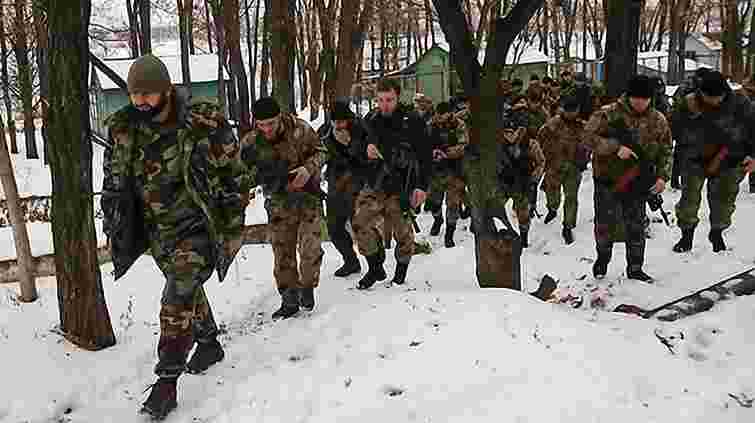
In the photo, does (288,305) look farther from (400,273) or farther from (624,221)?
(624,221)

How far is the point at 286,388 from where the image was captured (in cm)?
426

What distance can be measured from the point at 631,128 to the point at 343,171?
252 centimetres

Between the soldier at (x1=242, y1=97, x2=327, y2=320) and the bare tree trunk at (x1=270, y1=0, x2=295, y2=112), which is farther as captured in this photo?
the bare tree trunk at (x1=270, y1=0, x2=295, y2=112)

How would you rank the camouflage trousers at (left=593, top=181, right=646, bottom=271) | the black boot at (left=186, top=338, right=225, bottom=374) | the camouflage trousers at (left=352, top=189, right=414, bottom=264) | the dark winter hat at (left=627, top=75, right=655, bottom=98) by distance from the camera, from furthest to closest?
the camouflage trousers at (left=593, top=181, right=646, bottom=271) → the camouflage trousers at (left=352, top=189, right=414, bottom=264) → the dark winter hat at (left=627, top=75, right=655, bottom=98) → the black boot at (left=186, top=338, right=225, bottom=374)

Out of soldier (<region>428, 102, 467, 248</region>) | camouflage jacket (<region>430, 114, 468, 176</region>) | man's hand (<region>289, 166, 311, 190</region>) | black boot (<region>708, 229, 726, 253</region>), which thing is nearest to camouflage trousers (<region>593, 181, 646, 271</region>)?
black boot (<region>708, 229, 726, 253</region>)

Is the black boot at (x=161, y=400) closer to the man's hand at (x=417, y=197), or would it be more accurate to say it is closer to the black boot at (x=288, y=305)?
the black boot at (x=288, y=305)

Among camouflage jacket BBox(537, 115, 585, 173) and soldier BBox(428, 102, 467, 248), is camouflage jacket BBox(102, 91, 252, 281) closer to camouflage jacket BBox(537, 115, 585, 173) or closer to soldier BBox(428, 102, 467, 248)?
soldier BBox(428, 102, 467, 248)

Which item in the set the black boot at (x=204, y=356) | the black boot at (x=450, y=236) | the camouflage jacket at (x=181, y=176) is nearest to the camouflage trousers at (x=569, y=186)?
the black boot at (x=450, y=236)

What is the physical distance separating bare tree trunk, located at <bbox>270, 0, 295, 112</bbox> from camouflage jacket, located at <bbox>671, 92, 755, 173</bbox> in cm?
573

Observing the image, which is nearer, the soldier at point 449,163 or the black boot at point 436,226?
the soldier at point 449,163

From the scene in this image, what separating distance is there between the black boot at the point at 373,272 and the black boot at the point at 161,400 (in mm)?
2522

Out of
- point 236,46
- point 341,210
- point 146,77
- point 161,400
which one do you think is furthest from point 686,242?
point 236,46

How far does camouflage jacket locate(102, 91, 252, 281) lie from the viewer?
4312mm

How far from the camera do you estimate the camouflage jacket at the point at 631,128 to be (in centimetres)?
643
